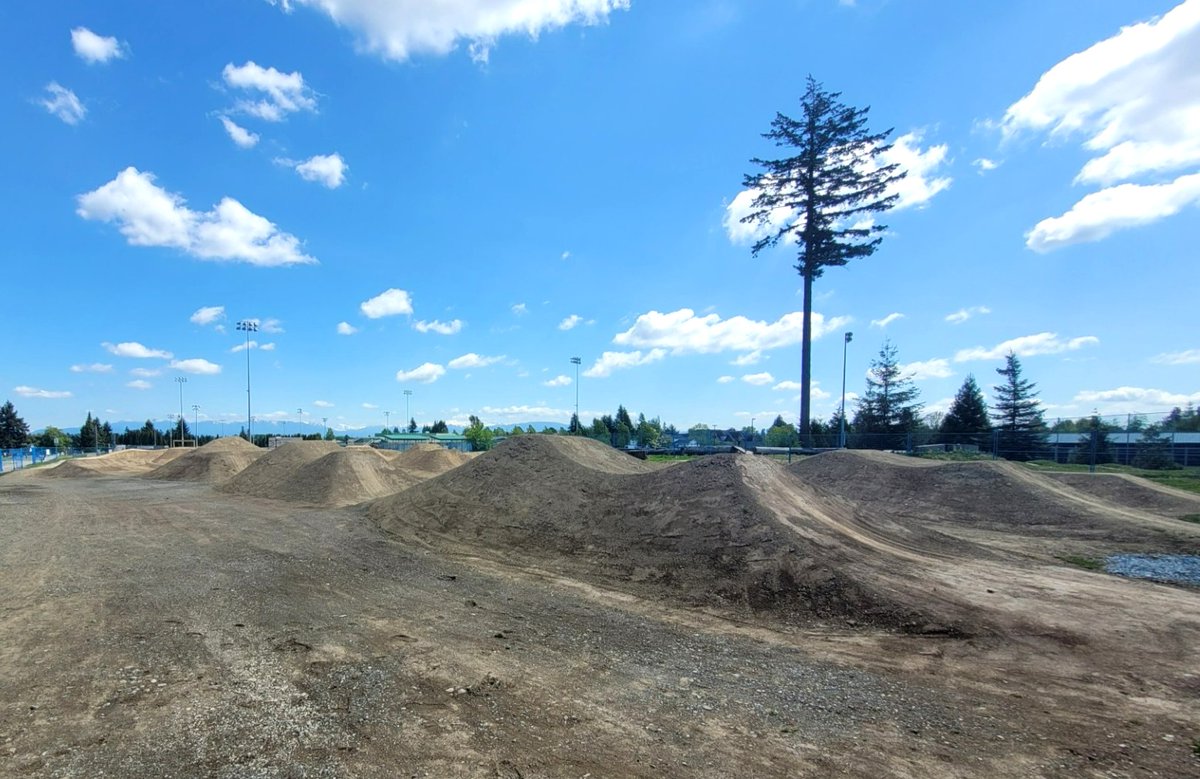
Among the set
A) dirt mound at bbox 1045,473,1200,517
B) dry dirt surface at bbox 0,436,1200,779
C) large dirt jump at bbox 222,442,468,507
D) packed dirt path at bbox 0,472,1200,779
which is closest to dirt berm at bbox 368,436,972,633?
dry dirt surface at bbox 0,436,1200,779

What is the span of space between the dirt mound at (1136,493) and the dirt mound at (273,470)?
103 feet

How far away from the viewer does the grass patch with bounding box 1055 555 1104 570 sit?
10.9 metres

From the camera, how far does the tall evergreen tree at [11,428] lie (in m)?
83.4

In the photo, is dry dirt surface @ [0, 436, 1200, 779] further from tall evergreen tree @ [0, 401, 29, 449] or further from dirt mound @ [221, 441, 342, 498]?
tall evergreen tree @ [0, 401, 29, 449]

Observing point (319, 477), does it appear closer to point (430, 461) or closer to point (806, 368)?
point (430, 461)

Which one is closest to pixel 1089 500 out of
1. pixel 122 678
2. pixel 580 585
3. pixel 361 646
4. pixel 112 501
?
pixel 580 585

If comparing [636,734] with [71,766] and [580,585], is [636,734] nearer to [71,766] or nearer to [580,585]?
[71,766]

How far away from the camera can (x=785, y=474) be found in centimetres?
1348

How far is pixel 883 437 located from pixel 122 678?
38207 mm

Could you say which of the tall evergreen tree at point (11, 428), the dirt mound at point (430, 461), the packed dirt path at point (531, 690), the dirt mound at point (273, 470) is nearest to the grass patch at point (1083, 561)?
the packed dirt path at point (531, 690)

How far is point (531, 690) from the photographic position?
520cm

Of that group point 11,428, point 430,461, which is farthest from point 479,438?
point 11,428

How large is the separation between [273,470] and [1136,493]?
34961 millimetres

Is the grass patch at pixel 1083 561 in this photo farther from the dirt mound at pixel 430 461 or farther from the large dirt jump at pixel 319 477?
the dirt mound at pixel 430 461
